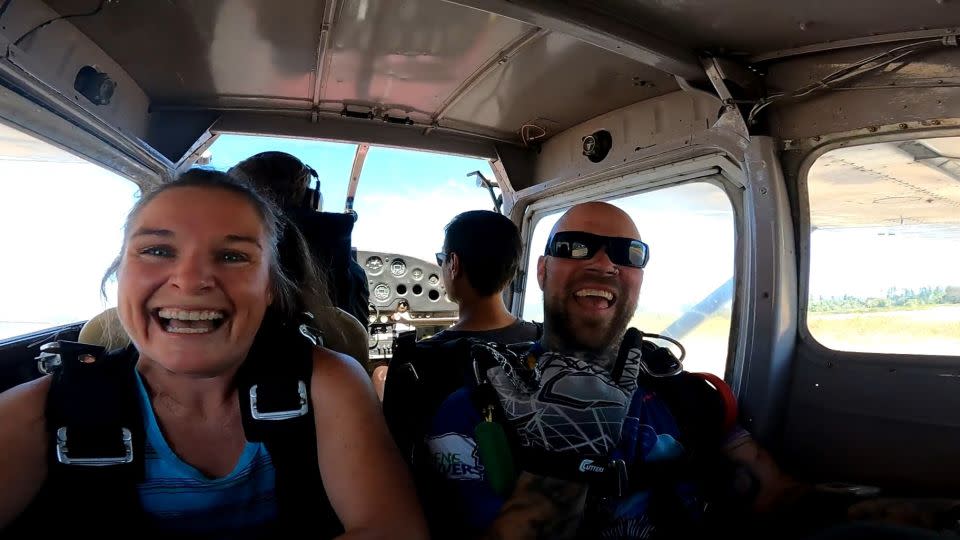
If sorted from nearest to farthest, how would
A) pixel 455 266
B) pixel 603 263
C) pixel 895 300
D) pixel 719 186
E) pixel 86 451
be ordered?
pixel 86 451
pixel 603 263
pixel 895 300
pixel 455 266
pixel 719 186

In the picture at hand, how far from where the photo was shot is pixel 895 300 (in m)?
2.16

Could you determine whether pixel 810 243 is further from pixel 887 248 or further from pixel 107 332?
pixel 107 332

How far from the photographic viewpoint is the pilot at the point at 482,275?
2371 millimetres

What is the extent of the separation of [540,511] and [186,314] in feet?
2.91

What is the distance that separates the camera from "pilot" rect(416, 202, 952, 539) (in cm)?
134

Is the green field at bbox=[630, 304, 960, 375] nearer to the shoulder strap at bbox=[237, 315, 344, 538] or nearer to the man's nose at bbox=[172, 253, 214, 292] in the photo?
the shoulder strap at bbox=[237, 315, 344, 538]

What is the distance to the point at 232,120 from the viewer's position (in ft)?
11.2

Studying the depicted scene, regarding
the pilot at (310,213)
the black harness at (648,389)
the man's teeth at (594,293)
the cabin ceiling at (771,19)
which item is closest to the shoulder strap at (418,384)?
the black harness at (648,389)

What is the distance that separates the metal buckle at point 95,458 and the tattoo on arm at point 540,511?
0.78 metres

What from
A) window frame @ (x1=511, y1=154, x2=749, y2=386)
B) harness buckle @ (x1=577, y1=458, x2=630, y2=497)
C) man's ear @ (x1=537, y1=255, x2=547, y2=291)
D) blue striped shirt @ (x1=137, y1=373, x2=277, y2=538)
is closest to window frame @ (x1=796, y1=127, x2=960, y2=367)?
window frame @ (x1=511, y1=154, x2=749, y2=386)

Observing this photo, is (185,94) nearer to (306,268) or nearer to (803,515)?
(306,268)

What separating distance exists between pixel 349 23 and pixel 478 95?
96cm

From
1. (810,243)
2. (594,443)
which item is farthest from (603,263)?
(810,243)

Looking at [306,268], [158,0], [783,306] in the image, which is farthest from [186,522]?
[783,306]
